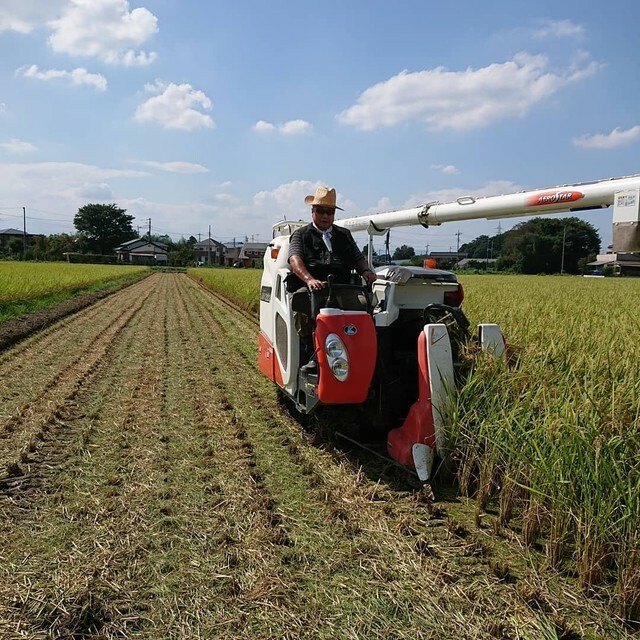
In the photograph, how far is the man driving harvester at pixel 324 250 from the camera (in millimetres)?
4949

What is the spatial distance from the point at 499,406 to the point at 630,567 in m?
1.30

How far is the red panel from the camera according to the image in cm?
402

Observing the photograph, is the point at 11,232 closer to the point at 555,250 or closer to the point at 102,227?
the point at 102,227

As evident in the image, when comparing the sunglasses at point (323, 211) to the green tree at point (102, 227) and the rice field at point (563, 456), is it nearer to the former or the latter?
the rice field at point (563, 456)

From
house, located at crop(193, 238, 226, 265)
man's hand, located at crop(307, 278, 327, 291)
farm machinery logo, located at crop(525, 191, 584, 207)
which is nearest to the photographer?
farm machinery logo, located at crop(525, 191, 584, 207)

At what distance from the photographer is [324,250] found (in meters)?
5.20

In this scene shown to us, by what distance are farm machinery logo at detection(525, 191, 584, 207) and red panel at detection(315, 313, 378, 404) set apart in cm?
136

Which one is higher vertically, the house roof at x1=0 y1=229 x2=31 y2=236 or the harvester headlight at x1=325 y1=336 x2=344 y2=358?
the house roof at x1=0 y1=229 x2=31 y2=236

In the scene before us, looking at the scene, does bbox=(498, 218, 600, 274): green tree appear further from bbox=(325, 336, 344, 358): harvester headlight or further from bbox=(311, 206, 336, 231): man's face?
bbox=(325, 336, 344, 358): harvester headlight

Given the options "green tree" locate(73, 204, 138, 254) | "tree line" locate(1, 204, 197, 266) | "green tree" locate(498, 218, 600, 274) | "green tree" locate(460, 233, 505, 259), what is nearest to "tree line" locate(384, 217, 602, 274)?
"green tree" locate(498, 218, 600, 274)

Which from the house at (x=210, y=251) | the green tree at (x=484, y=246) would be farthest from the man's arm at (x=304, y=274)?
the green tree at (x=484, y=246)

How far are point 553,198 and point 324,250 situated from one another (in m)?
2.29

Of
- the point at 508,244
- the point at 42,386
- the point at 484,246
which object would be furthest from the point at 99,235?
the point at 42,386

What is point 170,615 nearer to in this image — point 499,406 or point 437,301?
point 499,406
